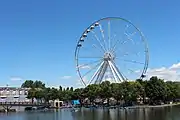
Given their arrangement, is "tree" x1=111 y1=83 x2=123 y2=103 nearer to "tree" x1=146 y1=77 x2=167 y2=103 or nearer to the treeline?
the treeline

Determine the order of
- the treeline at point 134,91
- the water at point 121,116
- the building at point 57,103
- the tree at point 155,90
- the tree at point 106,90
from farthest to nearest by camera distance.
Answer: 1. the building at point 57,103
2. the tree at point 155,90
3. the tree at point 106,90
4. the treeline at point 134,91
5. the water at point 121,116

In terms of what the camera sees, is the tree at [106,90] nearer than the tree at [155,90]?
Yes

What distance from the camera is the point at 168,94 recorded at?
159m

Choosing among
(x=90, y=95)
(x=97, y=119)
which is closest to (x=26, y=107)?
(x=90, y=95)

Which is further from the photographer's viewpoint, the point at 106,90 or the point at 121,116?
the point at 106,90

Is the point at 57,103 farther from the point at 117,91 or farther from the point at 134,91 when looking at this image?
the point at 134,91

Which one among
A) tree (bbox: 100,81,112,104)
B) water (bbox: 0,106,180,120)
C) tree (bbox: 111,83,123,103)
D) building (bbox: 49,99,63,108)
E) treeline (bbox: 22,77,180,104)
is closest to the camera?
water (bbox: 0,106,180,120)

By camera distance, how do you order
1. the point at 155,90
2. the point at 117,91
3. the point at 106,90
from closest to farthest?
the point at 117,91 → the point at 155,90 → the point at 106,90

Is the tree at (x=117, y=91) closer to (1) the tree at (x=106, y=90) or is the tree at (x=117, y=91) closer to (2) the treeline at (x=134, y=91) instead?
(2) the treeline at (x=134, y=91)

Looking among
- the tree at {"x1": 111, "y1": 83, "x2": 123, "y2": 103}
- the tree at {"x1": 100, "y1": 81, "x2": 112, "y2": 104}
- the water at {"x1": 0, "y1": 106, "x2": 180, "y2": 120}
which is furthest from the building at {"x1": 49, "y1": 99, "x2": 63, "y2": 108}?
the water at {"x1": 0, "y1": 106, "x2": 180, "y2": 120}

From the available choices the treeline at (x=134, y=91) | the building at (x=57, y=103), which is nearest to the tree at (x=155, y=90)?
the treeline at (x=134, y=91)

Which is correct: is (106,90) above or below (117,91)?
above

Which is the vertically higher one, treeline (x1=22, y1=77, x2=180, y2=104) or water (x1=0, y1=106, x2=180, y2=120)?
treeline (x1=22, y1=77, x2=180, y2=104)

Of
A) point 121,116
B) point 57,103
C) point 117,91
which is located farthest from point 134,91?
point 121,116
